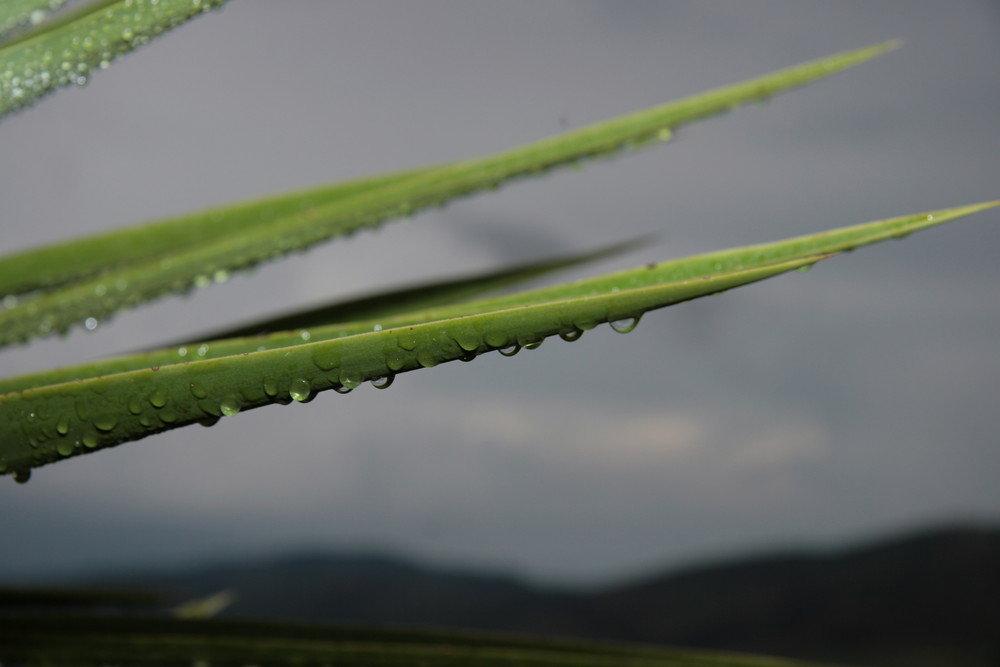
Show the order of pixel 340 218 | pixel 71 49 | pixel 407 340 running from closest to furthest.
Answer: pixel 407 340 → pixel 71 49 → pixel 340 218

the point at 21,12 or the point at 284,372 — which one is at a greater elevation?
the point at 21,12

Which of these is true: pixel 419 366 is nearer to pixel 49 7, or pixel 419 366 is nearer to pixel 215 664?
pixel 215 664

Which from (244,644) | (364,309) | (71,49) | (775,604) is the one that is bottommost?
(775,604)

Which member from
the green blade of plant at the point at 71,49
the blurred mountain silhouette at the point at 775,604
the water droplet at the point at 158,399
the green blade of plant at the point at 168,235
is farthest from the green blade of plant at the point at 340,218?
the blurred mountain silhouette at the point at 775,604

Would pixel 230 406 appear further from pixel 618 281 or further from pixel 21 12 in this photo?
pixel 21 12

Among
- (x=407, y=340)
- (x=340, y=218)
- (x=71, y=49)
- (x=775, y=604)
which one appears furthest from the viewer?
(x=775, y=604)

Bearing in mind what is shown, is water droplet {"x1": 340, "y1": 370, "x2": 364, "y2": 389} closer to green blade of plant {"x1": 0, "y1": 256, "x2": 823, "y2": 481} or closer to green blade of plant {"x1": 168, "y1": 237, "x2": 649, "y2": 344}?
green blade of plant {"x1": 0, "y1": 256, "x2": 823, "y2": 481}

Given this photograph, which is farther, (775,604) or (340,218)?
(775,604)

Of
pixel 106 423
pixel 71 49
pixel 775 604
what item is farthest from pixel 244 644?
pixel 775 604
